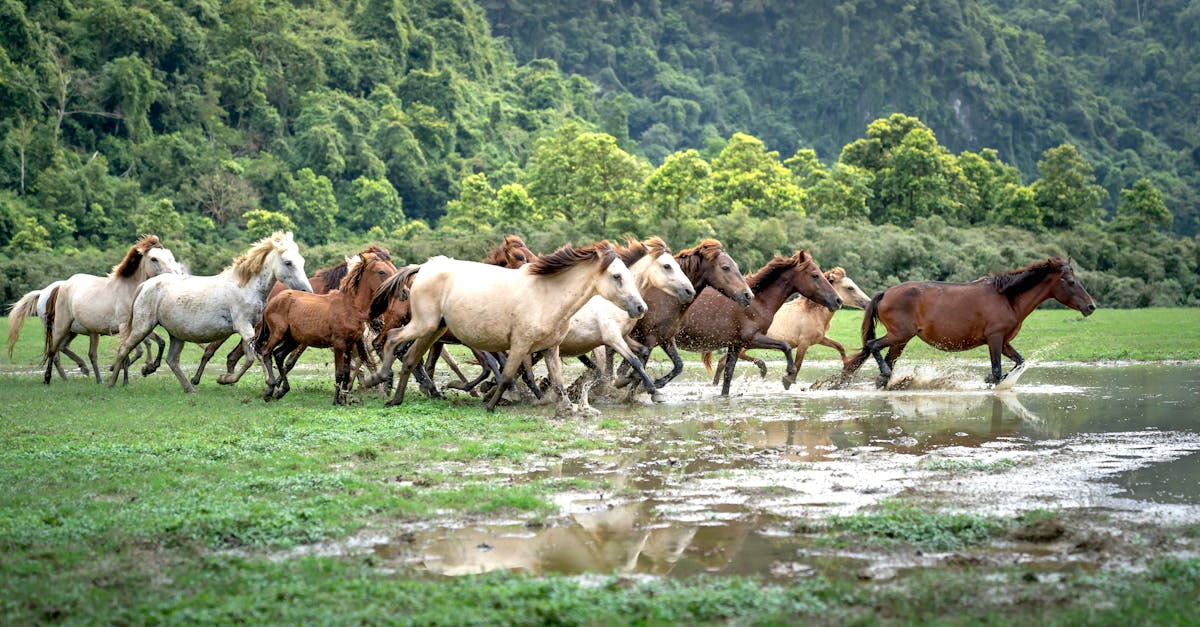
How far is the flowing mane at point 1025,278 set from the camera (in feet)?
59.4

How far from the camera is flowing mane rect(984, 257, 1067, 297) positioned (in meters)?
18.1

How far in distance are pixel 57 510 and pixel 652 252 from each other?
9.43m

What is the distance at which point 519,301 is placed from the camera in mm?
14031

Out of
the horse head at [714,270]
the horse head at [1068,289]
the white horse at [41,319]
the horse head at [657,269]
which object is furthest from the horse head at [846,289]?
the white horse at [41,319]

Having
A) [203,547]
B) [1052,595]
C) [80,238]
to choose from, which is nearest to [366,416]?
[203,547]

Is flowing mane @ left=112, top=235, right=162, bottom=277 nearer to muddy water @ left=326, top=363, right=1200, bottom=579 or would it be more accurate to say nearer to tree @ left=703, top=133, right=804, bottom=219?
muddy water @ left=326, top=363, right=1200, bottom=579

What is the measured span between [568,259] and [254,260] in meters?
5.05

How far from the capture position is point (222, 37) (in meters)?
86.2

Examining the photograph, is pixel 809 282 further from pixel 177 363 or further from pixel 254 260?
pixel 177 363

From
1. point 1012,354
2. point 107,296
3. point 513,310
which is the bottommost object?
point 1012,354

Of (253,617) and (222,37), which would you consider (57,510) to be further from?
(222,37)

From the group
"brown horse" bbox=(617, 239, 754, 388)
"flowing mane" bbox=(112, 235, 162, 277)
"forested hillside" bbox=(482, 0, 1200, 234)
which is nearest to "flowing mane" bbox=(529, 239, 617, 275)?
"brown horse" bbox=(617, 239, 754, 388)

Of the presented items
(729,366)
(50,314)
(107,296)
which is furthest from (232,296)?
(729,366)

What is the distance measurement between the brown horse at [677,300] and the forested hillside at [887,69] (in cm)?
11177
